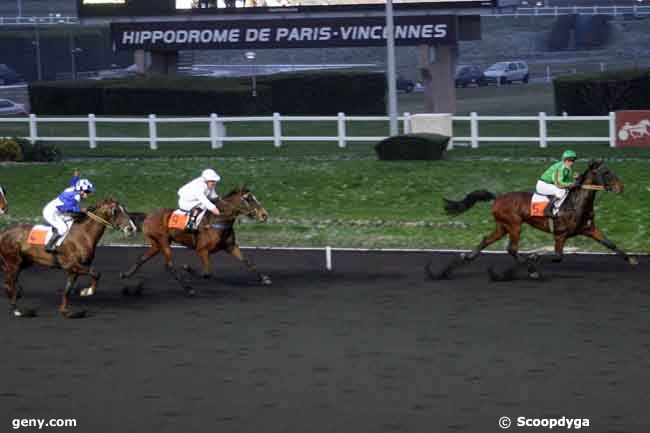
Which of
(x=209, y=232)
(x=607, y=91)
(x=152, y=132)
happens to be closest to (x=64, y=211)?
(x=209, y=232)

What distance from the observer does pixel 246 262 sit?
65.6 ft

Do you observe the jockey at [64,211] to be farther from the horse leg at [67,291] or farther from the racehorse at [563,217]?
the racehorse at [563,217]

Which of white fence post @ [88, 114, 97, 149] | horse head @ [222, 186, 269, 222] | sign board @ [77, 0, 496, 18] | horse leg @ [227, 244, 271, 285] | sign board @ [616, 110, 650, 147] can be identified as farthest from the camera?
sign board @ [77, 0, 496, 18]

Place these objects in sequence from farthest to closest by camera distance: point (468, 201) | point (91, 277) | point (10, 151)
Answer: point (10, 151)
point (468, 201)
point (91, 277)

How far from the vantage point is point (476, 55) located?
8369 cm

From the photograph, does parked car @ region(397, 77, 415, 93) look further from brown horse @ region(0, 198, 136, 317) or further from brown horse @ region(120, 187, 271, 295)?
brown horse @ region(0, 198, 136, 317)

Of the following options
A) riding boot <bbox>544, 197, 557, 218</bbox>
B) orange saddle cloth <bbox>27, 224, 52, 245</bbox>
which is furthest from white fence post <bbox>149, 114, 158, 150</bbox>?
orange saddle cloth <bbox>27, 224, 52, 245</bbox>

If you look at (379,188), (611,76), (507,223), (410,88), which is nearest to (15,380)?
(507,223)

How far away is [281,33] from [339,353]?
31066mm

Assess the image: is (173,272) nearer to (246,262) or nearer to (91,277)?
(246,262)

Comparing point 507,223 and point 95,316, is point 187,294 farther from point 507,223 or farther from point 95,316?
point 507,223

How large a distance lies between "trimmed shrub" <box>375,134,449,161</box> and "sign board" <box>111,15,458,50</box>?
11.2m

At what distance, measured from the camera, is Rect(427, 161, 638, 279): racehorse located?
19688 mm

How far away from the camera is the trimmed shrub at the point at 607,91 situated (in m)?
42.9
